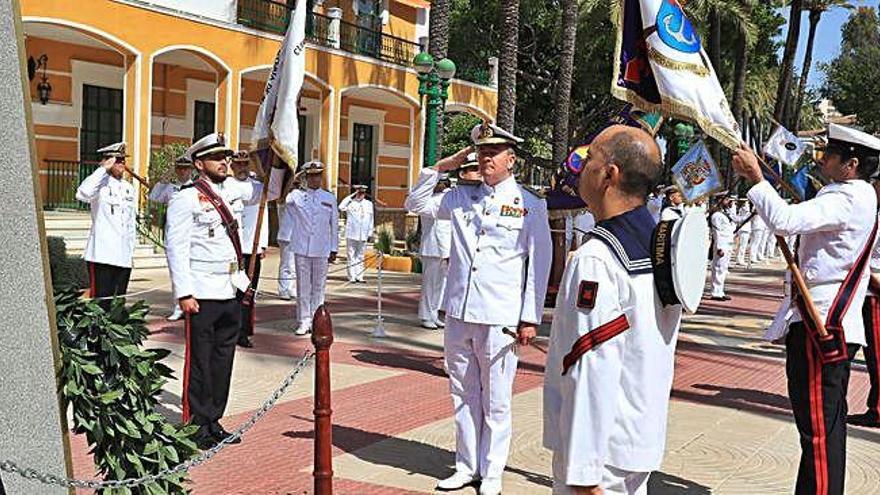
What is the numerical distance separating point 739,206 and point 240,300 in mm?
25866

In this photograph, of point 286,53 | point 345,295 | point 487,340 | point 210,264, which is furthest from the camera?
point 345,295

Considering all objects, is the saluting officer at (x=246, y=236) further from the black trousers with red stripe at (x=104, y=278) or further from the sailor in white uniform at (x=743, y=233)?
the sailor in white uniform at (x=743, y=233)

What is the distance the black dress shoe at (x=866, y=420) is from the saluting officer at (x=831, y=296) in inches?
127

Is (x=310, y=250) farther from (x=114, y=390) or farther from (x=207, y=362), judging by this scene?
(x=114, y=390)

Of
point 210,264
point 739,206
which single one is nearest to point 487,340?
point 210,264

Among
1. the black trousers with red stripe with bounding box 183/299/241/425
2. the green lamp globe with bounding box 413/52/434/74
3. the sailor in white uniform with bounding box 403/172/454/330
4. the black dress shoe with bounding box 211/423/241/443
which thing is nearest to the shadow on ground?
the black dress shoe with bounding box 211/423/241/443

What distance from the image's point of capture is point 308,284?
12.5 meters

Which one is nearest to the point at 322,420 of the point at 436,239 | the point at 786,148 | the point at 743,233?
the point at 786,148

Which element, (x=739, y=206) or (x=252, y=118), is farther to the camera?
(x=739, y=206)

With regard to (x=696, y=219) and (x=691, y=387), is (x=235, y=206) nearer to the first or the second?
(x=691, y=387)

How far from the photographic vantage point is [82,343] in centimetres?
457

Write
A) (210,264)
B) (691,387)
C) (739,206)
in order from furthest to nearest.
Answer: (739,206), (691,387), (210,264)

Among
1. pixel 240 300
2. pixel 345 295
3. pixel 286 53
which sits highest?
pixel 286 53

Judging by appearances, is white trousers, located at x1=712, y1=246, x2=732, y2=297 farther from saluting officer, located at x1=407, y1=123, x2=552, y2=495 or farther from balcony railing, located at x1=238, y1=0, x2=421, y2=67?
saluting officer, located at x1=407, y1=123, x2=552, y2=495
